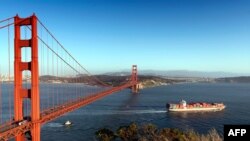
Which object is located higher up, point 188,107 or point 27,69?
point 27,69

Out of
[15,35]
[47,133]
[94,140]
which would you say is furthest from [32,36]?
[47,133]

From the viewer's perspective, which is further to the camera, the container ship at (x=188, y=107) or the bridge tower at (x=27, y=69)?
the container ship at (x=188, y=107)

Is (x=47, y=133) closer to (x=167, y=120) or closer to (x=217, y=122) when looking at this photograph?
(x=167, y=120)

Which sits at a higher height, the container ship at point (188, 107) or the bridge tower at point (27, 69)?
the bridge tower at point (27, 69)

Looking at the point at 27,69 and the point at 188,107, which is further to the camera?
the point at 188,107

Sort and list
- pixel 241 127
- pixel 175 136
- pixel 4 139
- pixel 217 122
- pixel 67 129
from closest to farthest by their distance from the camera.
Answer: pixel 241 127 → pixel 4 139 → pixel 175 136 → pixel 67 129 → pixel 217 122

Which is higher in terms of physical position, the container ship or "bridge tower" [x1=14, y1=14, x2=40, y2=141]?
"bridge tower" [x1=14, y1=14, x2=40, y2=141]

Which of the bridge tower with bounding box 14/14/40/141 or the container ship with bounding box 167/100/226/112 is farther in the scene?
the container ship with bounding box 167/100/226/112

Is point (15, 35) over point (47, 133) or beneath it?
over
